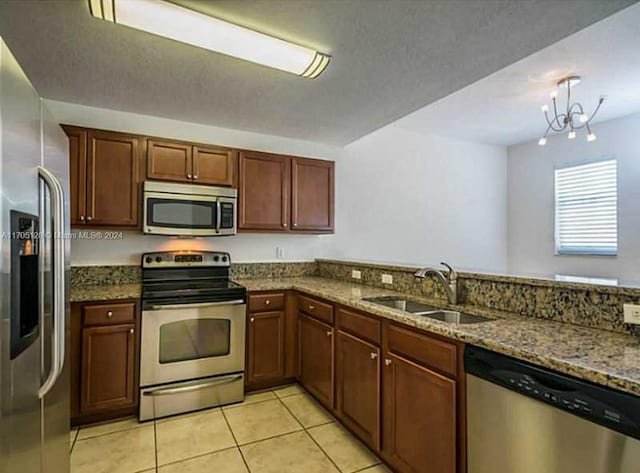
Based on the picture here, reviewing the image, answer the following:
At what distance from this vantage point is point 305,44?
A: 2.00 m

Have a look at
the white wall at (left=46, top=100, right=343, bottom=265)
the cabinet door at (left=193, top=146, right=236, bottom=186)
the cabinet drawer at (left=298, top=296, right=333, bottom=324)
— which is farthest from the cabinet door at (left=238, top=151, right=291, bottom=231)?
the cabinet drawer at (left=298, top=296, right=333, bottom=324)

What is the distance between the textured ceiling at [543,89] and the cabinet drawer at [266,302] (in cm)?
245

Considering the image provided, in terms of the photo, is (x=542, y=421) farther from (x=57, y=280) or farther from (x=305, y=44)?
(x=305, y=44)

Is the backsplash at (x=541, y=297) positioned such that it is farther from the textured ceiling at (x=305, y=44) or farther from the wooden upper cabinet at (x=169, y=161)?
the wooden upper cabinet at (x=169, y=161)

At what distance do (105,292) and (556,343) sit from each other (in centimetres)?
281

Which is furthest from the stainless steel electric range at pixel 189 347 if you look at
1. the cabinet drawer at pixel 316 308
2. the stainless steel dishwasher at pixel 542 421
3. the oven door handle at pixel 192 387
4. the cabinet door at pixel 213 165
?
the stainless steel dishwasher at pixel 542 421

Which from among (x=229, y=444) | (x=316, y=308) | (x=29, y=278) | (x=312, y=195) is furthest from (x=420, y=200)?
(x=29, y=278)

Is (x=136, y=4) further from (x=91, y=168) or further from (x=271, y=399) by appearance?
(x=271, y=399)

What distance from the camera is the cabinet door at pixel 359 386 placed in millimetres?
2061

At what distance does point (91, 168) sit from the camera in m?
2.72

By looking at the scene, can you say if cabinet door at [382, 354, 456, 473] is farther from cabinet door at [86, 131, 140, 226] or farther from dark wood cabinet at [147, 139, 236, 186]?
cabinet door at [86, 131, 140, 226]

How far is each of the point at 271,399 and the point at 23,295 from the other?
225 centimetres

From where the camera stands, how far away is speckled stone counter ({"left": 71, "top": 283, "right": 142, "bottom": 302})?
245 centimetres

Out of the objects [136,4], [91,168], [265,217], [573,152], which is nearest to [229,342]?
[265,217]
